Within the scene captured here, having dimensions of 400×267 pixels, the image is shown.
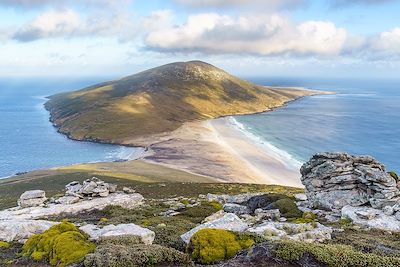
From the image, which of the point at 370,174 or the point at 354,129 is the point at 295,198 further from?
the point at 354,129

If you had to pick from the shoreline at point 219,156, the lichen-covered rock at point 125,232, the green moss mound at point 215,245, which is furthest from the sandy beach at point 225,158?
the green moss mound at point 215,245

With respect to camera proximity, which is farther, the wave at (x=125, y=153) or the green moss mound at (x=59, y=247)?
the wave at (x=125, y=153)

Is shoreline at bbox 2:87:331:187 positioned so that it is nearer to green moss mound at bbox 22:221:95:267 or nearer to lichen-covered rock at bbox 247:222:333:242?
lichen-covered rock at bbox 247:222:333:242

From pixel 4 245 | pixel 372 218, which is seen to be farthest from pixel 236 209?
pixel 4 245

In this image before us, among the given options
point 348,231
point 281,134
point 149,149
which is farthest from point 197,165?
point 348,231

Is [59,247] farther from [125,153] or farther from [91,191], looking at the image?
[125,153]

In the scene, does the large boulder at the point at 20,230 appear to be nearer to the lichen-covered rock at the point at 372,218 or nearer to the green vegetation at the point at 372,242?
the green vegetation at the point at 372,242

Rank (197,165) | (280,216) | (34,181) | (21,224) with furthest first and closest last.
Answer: (197,165) < (34,181) < (280,216) < (21,224)
